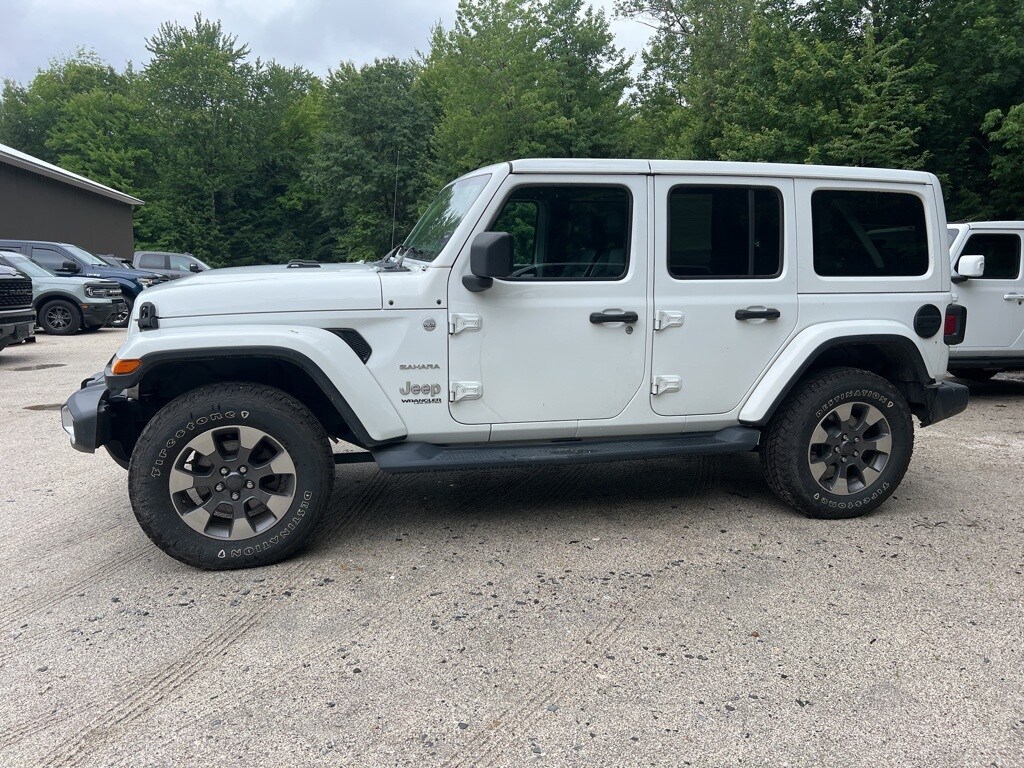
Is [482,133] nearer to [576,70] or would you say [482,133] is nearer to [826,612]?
[576,70]

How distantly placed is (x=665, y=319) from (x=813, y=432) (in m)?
1.10

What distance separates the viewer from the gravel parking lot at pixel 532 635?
248 centimetres

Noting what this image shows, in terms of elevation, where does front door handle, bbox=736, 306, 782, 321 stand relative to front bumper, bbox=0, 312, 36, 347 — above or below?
above

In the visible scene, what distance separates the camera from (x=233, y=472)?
373 centimetres

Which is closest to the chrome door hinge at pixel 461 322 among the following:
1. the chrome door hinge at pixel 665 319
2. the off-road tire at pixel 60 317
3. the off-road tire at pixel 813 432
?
the chrome door hinge at pixel 665 319

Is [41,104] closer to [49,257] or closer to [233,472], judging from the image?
[49,257]

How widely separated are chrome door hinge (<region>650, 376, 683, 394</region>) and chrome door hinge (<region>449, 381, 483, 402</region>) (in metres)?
0.97

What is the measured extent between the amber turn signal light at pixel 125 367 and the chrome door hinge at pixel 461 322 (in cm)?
146

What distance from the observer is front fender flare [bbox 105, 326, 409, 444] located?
3.57m

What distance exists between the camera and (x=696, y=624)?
326cm

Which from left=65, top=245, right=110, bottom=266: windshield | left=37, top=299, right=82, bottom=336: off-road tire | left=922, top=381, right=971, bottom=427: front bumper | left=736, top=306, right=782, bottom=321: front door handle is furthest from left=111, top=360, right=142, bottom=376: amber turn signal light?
left=65, top=245, right=110, bottom=266: windshield

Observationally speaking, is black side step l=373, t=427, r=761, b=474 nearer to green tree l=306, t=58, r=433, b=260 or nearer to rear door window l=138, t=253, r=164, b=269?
rear door window l=138, t=253, r=164, b=269

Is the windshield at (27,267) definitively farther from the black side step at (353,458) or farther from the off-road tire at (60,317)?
the black side step at (353,458)

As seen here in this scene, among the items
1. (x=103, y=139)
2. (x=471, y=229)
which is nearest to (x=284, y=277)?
(x=471, y=229)
